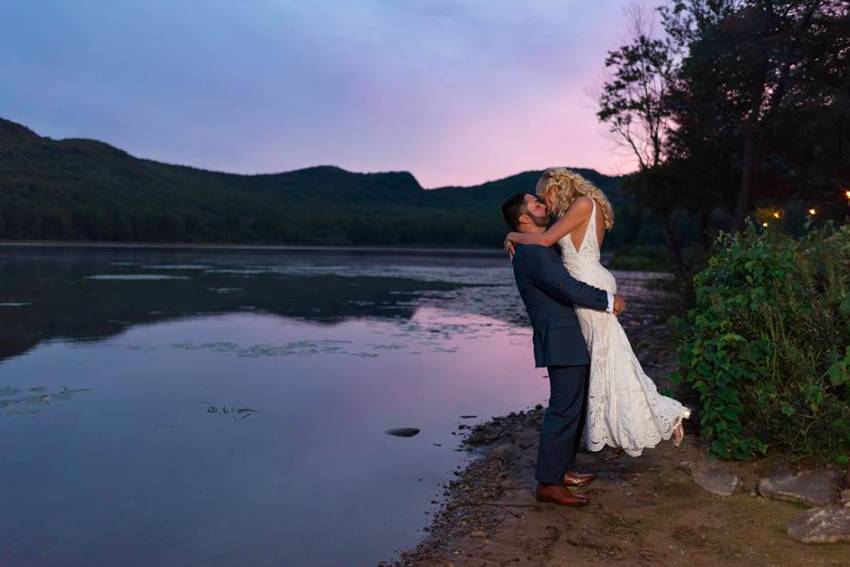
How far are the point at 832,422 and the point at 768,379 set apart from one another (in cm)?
51

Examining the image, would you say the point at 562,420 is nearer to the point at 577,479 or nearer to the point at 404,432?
the point at 577,479

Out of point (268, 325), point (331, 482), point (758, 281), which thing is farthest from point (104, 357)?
point (758, 281)

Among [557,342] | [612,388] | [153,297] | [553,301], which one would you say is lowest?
[153,297]

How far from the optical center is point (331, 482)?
6168 millimetres

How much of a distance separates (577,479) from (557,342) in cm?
109

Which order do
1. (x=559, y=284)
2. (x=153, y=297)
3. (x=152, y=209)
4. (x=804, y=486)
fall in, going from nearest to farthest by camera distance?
(x=559, y=284), (x=804, y=486), (x=153, y=297), (x=152, y=209)

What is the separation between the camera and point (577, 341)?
500 cm

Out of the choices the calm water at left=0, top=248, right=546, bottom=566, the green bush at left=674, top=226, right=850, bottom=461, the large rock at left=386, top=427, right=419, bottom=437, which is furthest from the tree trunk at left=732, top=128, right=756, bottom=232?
the green bush at left=674, top=226, right=850, bottom=461

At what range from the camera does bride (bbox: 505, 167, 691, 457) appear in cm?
497

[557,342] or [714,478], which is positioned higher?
[557,342]

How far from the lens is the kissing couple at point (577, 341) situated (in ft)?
16.2

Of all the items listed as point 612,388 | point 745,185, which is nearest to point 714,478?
point 612,388

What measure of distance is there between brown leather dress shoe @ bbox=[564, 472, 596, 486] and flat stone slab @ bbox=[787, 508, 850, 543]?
4.40 ft

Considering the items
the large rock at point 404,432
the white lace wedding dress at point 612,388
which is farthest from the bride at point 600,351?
the large rock at point 404,432
